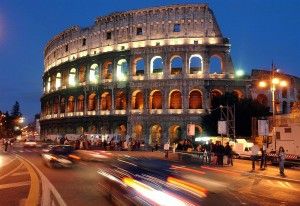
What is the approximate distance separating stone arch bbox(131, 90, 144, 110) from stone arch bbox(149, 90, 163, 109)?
4.87ft

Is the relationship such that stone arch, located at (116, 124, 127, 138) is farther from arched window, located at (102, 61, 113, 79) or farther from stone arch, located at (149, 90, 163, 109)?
arched window, located at (102, 61, 113, 79)

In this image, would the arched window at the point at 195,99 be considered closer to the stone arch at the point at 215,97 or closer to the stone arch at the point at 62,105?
the stone arch at the point at 215,97

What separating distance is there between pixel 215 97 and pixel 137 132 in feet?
41.0

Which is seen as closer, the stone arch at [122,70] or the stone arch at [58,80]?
the stone arch at [122,70]

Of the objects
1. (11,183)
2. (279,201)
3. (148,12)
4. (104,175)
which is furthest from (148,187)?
(148,12)

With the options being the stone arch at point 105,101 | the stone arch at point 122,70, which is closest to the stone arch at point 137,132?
the stone arch at point 105,101

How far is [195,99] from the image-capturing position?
6009 centimetres

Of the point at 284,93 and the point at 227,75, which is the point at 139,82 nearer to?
the point at 227,75

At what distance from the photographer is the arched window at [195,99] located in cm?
5975

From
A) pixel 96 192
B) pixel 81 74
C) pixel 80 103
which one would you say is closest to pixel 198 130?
pixel 80 103

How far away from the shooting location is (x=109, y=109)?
212ft

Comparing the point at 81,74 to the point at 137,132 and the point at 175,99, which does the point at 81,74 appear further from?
the point at 175,99

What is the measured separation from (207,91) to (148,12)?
46.7 feet

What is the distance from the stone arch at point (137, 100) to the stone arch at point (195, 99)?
6.86 metres
